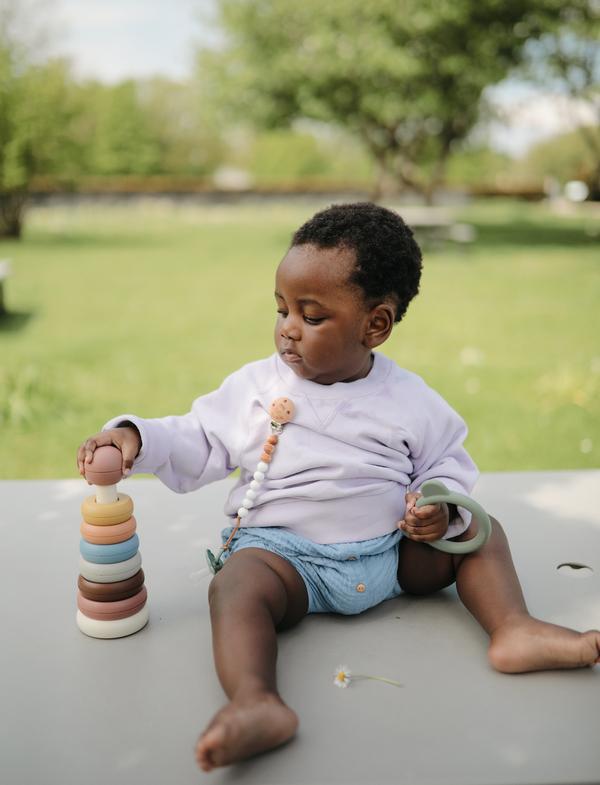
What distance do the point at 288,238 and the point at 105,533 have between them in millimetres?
14301

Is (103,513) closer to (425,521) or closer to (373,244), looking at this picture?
(425,521)

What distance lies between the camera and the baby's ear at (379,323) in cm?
176

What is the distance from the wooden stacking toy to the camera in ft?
5.35

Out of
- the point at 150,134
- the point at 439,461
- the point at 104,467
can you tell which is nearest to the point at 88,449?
the point at 104,467

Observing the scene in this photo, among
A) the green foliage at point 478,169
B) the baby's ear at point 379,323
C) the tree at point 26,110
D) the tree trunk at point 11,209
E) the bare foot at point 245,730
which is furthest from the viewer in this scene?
the green foliage at point 478,169

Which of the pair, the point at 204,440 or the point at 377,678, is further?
the point at 204,440

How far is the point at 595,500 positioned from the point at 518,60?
13.7 meters

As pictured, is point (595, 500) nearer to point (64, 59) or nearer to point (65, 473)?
point (65, 473)

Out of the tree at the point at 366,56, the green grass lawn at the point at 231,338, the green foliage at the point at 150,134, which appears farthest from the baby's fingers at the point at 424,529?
the green foliage at the point at 150,134

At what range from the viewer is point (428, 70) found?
13.7 metres

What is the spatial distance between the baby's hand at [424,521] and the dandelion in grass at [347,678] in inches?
12.5

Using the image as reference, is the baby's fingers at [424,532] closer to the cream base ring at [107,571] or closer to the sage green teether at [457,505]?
the sage green teether at [457,505]

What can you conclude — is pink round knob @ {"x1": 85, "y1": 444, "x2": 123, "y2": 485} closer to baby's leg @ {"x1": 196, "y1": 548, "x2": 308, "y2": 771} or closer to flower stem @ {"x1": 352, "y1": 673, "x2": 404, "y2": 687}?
baby's leg @ {"x1": 196, "y1": 548, "x2": 308, "y2": 771}

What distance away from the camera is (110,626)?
1.69m
